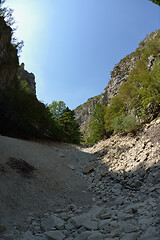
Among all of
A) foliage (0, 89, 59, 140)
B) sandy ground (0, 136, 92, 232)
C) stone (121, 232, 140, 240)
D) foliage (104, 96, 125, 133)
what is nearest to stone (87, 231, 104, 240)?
stone (121, 232, 140, 240)

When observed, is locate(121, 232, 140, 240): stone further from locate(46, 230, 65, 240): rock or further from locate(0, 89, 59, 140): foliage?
locate(0, 89, 59, 140): foliage

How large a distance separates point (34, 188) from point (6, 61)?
718 inches

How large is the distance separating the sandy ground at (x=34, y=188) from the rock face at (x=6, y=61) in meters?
12.4

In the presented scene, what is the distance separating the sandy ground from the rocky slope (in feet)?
0.58

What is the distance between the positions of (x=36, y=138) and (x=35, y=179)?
818cm

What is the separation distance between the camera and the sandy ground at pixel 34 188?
4453mm

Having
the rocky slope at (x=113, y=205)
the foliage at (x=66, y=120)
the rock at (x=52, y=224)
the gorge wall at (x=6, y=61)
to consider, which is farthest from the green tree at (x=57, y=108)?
the rock at (x=52, y=224)

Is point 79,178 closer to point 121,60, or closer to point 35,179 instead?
point 35,179

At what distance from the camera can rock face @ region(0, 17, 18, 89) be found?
18359 mm

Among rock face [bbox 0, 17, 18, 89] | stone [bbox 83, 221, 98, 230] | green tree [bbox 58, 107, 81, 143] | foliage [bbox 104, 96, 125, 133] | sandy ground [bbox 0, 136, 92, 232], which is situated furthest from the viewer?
green tree [bbox 58, 107, 81, 143]

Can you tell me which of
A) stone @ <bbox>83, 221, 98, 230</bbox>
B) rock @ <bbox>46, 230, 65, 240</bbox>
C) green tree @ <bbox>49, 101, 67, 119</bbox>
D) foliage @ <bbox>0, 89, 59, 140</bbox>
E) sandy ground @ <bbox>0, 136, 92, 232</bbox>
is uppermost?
green tree @ <bbox>49, 101, 67, 119</bbox>

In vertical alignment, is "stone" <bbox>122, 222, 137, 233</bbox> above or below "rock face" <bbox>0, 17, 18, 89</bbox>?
below

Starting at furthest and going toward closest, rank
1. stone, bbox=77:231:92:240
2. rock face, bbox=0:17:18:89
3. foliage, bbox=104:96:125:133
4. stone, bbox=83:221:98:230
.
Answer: rock face, bbox=0:17:18:89
foliage, bbox=104:96:125:133
stone, bbox=83:221:98:230
stone, bbox=77:231:92:240

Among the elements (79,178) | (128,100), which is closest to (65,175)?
(79,178)
